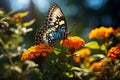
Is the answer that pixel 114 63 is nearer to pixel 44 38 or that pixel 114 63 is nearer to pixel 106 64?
pixel 106 64

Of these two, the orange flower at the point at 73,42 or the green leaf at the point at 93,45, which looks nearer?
the orange flower at the point at 73,42

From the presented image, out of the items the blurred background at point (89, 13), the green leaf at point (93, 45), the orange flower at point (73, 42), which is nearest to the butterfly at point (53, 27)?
the orange flower at point (73, 42)

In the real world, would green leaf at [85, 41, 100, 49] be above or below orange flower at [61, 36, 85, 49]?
above

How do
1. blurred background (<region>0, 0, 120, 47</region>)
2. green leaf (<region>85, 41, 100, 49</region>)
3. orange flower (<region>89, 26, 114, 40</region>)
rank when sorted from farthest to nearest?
1. blurred background (<region>0, 0, 120, 47</region>)
2. orange flower (<region>89, 26, 114, 40</region>)
3. green leaf (<region>85, 41, 100, 49</region>)

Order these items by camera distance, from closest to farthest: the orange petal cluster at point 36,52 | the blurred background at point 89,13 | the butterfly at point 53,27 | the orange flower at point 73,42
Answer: the orange petal cluster at point 36,52 < the orange flower at point 73,42 < the butterfly at point 53,27 < the blurred background at point 89,13

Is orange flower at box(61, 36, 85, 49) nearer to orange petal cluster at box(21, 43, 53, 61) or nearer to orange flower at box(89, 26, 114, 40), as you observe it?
orange petal cluster at box(21, 43, 53, 61)

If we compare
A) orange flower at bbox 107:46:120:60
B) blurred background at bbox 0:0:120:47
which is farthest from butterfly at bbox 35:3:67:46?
blurred background at bbox 0:0:120:47

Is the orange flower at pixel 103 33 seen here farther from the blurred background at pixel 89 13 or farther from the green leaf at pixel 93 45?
the blurred background at pixel 89 13

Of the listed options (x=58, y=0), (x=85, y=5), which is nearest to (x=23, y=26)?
(x=58, y=0)

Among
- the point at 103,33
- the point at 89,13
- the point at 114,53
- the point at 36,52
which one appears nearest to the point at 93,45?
the point at 103,33
